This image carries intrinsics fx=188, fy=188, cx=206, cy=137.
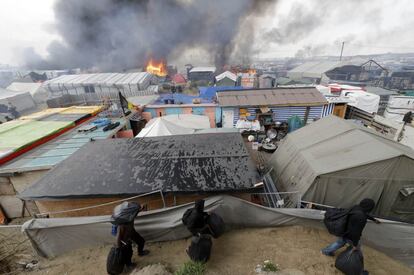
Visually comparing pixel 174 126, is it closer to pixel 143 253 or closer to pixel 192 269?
pixel 143 253

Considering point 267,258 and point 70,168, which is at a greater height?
point 70,168

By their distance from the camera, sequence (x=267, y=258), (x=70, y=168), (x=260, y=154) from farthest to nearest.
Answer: (x=260, y=154)
(x=70, y=168)
(x=267, y=258)

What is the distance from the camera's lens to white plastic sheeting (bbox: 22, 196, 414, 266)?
5.09m

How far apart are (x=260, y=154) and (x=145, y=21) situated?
58.5m

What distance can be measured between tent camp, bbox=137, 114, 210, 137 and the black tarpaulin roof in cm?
295

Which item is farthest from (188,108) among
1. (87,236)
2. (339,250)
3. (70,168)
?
(339,250)

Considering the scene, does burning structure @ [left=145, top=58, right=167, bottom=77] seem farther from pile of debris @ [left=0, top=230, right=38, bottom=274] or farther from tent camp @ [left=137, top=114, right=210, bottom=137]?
pile of debris @ [left=0, top=230, right=38, bottom=274]

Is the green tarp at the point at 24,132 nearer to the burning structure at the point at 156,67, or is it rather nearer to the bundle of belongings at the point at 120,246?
the bundle of belongings at the point at 120,246

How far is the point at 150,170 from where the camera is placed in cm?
642

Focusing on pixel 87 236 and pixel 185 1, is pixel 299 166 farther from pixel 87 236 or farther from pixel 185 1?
pixel 185 1

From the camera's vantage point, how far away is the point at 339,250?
481 cm

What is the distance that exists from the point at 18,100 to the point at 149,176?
33.4m

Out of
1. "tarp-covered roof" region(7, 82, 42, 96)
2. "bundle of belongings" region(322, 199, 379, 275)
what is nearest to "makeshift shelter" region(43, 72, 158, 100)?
"tarp-covered roof" region(7, 82, 42, 96)

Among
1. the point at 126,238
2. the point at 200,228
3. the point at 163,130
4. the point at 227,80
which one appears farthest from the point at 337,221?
the point at 227,80
